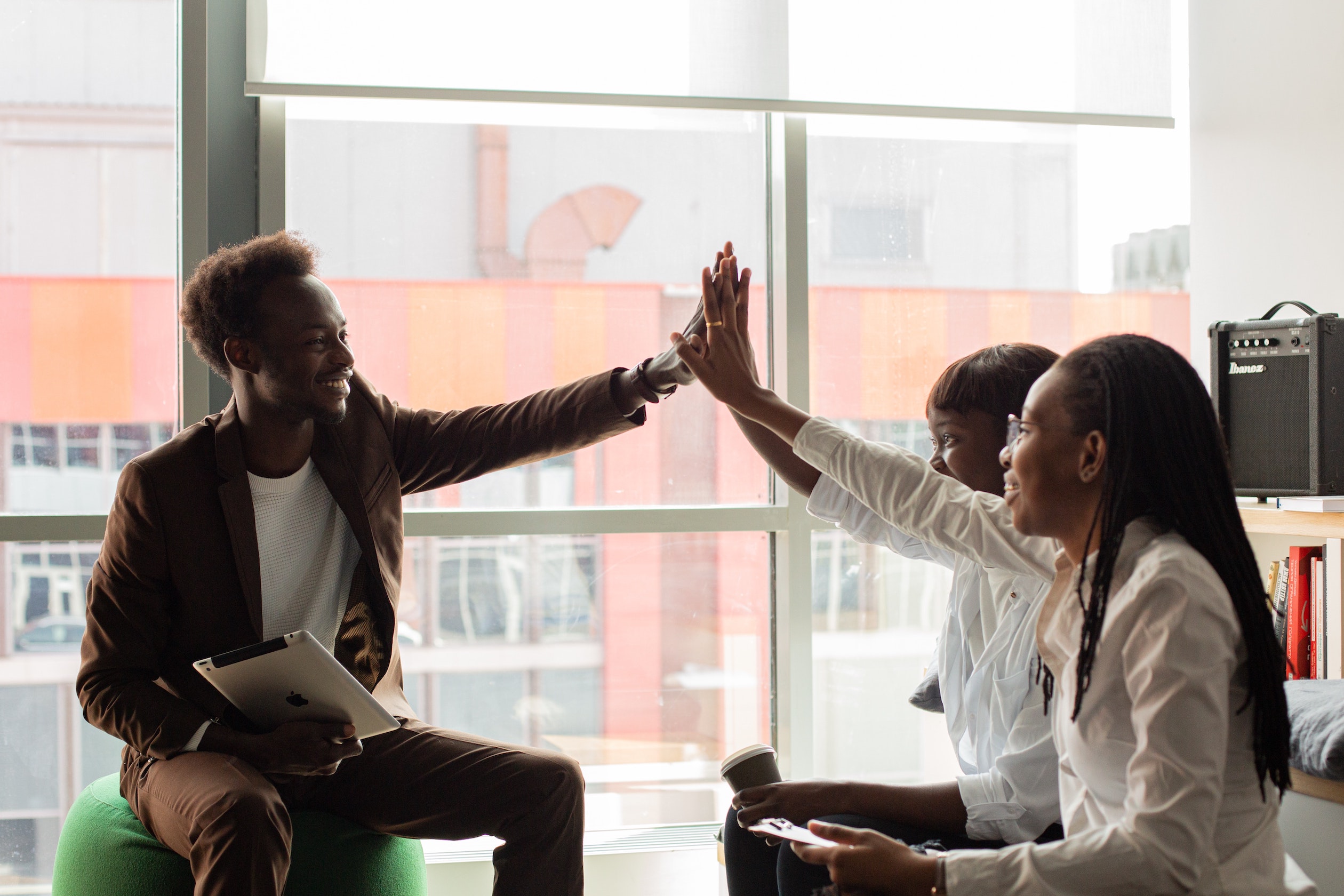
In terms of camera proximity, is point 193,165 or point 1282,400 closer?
point 1282,400

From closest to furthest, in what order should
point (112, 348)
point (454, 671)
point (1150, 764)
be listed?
1. point (1150, 764)
2. point (112, 348)
3. point (454, 671)

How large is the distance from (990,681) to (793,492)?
1.16m

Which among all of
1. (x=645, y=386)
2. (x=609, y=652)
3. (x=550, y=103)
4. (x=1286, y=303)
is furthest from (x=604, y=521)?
(x=1286, y=303)

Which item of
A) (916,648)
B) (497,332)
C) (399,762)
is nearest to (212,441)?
(399,762)

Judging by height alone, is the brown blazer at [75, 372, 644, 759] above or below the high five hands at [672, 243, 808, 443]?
below

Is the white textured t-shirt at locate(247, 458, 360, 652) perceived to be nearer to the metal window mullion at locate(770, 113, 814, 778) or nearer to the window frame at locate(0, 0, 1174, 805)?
the window frame at locate(0, 0, 1174, 805)

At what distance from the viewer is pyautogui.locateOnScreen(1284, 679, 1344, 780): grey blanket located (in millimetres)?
1528

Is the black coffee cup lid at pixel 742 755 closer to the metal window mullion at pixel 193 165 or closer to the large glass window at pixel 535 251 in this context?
the large glass window at pixel 535 251

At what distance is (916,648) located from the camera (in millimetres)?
2943

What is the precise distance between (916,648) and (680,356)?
4.61ft

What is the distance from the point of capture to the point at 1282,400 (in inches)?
91.5

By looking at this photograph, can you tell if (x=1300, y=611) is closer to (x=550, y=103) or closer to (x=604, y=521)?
(x=604, y=521)

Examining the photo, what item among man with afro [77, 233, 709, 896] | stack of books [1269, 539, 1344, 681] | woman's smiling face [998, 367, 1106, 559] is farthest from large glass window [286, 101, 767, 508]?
woman's smiling face [998, 367, 1106, 559]

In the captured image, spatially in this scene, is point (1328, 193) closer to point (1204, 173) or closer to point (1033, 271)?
point (1204, 173)
